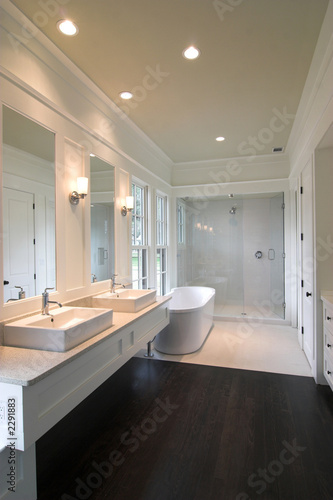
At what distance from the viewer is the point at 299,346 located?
12.7 feet

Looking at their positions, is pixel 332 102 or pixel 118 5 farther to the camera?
pixel 332 102

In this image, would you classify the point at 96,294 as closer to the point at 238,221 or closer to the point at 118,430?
the point at 118,430

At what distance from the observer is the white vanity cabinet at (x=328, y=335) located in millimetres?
2479

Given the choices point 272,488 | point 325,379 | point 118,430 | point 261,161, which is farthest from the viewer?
point 261,161

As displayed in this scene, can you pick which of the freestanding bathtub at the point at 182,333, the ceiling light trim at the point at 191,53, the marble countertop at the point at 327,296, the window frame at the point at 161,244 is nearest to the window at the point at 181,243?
the window frame at the point at 161,244

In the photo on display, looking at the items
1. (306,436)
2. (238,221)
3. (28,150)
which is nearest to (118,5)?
(28,150)

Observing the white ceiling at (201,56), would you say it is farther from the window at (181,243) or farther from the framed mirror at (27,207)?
the window at (181,243)

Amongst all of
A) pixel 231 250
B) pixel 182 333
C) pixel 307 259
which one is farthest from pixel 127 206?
pixel 231 250

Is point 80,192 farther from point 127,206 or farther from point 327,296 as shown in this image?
point 327,296

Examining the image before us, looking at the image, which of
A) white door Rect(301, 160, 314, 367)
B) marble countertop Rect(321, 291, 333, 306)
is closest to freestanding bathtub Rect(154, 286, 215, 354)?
white door Rect(301, 160, 314, 367)

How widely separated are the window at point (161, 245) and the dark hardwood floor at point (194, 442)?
2.22 meters

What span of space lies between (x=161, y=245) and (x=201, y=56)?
3142mm

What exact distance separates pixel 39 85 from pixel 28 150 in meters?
0.48

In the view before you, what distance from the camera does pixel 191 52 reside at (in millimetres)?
2285
